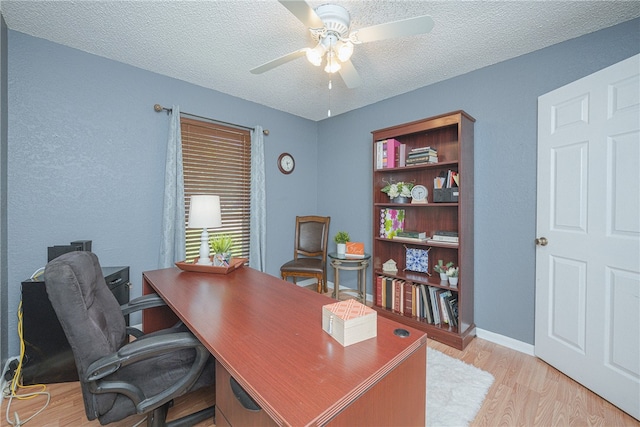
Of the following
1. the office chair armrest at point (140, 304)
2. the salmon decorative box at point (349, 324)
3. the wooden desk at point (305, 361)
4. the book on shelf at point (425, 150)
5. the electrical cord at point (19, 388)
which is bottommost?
the electrical cord at point (19, 388)

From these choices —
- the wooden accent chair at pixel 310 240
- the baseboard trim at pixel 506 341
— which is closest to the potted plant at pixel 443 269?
the baseboard trim at pixel 506 341

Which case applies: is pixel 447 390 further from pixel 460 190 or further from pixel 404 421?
pixel 460 190

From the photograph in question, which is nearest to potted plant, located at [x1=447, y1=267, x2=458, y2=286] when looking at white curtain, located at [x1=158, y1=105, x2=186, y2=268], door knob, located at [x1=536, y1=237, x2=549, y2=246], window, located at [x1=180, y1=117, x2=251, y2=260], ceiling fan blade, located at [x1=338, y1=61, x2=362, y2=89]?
door knob, located at [x1=536, y1=237, x2=549, y2=246]

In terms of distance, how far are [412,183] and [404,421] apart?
2.33 meters

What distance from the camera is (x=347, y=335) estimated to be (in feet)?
3.20

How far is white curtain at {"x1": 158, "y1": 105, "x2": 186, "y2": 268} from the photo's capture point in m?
2.62

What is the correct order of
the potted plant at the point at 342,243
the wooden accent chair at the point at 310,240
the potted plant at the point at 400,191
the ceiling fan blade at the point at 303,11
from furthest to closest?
the wooden accent chair at the point at 310,240 → the potted plant at the point at 342,243 → the potted plant at the point at 400,191 → the ceiling fan blade at the point at 303,11

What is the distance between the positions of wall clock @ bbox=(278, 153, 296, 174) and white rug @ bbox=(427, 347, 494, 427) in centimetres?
270

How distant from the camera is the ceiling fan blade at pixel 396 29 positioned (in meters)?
1.41

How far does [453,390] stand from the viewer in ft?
5.87

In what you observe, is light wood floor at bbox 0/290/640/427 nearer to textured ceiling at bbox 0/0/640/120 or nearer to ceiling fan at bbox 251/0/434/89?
ceiling fan at bbox 251/0/434/89

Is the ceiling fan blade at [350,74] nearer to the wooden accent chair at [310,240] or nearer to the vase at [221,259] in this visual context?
the vase at [221,259]

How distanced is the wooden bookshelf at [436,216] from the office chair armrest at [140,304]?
83.2 inches

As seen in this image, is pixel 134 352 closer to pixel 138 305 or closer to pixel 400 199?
pixel 138 305
